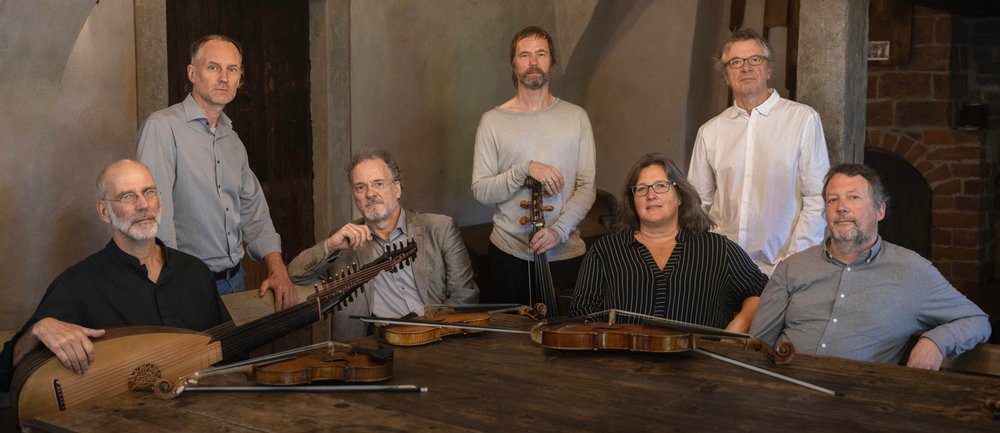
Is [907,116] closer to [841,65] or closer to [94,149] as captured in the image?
[841,65]

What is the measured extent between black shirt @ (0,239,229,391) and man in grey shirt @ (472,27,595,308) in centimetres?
120

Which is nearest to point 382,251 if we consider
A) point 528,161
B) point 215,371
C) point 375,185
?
point 375,185

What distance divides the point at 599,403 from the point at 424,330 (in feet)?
2.48

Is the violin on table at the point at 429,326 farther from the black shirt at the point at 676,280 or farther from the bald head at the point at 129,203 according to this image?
the bald head at the point at 129,203

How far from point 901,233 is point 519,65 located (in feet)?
17.2

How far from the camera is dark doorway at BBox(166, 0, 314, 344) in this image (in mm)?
5062

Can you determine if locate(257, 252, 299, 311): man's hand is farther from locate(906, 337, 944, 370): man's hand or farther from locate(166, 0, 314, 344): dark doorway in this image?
locate(906, 337, 944, 370): man's hand

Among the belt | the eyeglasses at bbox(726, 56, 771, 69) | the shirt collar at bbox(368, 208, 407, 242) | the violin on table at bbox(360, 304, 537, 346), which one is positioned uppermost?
→ the eyeglasses at bbox(726, 56, 771, 69)

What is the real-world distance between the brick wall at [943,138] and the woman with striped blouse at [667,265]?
16.3 feet

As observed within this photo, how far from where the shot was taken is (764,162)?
382cm

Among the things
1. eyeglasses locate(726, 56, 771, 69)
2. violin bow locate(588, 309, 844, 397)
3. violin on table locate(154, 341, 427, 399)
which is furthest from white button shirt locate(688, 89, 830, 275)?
violin on table locate(154, 341, 427, 399)

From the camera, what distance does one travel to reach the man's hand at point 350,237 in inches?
139

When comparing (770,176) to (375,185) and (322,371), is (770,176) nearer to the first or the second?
(375,185)

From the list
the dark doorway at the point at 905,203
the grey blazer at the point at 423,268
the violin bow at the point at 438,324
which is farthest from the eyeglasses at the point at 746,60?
the dark doorway at the point at 905,203
